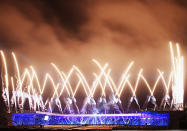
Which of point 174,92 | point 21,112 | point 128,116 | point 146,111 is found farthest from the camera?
point 128,116

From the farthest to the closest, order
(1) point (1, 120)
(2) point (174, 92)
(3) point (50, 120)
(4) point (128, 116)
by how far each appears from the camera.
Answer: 1. (3) point (50, 120)
2. (4) point (128, 116)
3. (1) point (1, 120)
4. (2) point (174, 92)

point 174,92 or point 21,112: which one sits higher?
point 174,92

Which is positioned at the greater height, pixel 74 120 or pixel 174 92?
pixel 174 92

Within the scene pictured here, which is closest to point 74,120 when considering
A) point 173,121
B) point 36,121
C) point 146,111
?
point 36,121

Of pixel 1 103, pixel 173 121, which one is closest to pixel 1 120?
pixel 1 103

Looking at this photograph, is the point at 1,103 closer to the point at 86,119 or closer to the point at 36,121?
the point at 36,121

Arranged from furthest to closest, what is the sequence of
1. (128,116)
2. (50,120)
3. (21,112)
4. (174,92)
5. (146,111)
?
(50,120) < (128,116) < (21,112) < (146,111) < (174,92)

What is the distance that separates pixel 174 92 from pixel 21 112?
37.1 meters

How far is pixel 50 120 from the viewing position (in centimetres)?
7675

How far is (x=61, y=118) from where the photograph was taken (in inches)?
3204

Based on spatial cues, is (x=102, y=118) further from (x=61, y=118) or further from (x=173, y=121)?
Result: (x=173, y=121)

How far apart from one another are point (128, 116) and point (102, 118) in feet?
24.5

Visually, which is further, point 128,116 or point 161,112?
point 128,116

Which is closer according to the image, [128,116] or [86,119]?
[128,116]
